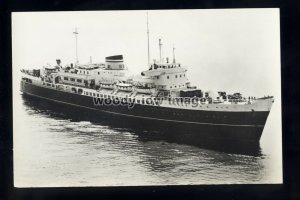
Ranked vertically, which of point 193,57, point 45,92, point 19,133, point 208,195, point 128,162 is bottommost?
point 208,195

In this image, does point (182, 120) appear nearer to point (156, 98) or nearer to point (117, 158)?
point (156, 98)

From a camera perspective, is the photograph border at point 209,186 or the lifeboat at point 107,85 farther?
the lifeboat at point 107,85

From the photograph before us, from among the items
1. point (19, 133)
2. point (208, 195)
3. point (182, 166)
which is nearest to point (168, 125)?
point (182, 166)

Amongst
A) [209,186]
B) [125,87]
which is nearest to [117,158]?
[125,87]

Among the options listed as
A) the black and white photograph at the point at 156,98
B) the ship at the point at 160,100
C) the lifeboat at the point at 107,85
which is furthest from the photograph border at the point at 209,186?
the lifeboat at the point at 107,85

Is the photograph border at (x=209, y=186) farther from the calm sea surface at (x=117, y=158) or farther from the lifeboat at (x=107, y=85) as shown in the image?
the lifeboat at (x=107, y=85)

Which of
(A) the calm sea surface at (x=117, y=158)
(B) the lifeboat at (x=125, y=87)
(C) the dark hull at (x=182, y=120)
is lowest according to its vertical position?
(A) the calm sea surface at (x=117, y=158)

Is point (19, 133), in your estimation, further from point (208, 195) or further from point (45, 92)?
point (208, 195)
